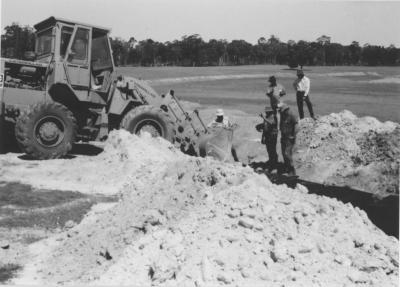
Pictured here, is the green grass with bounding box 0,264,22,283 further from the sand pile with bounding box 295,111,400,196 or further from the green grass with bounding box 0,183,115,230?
the sand pile with bounding box 295,111,400,196

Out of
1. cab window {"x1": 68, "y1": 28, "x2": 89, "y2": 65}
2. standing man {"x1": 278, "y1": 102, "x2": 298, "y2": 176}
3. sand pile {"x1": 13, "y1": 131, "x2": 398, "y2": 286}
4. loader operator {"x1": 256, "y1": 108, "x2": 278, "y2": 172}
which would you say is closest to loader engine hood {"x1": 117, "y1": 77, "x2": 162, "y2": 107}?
cab window {"x1": 68, "y1": 28, "x2": 89, "y2": 65}

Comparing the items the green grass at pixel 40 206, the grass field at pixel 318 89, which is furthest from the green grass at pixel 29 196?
the grass field at pixel 318 89

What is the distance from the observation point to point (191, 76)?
43.1 meters

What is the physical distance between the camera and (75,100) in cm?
1162

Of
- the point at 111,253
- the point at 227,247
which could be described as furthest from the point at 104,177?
the point at 227,247

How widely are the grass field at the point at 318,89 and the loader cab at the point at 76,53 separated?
9.43 meters

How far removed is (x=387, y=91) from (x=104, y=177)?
18673mm

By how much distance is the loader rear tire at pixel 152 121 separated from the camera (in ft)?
38.3

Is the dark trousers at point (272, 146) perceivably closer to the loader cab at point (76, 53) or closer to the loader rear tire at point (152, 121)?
the loader rear tire at point (152, 121)

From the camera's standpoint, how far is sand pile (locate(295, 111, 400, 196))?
36.0 ft

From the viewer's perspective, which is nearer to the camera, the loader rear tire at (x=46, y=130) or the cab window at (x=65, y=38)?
the loader rear tire at (x=46, y=130)

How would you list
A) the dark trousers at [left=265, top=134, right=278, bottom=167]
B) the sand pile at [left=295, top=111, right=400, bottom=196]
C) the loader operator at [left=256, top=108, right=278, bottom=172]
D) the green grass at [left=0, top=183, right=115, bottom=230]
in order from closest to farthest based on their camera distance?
the green grass at [left=0, top=183, right=115, bottom=230] < the loader operator at [left=256, top=108, right=278, bottom=172] < the dark trousers at [left=265, top=134, right=278, bottom=167] < the sand pile at [left=295, top=111, right=400, bottom=196]

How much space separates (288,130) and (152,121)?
3.19 m

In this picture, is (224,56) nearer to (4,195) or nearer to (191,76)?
(191,76)
